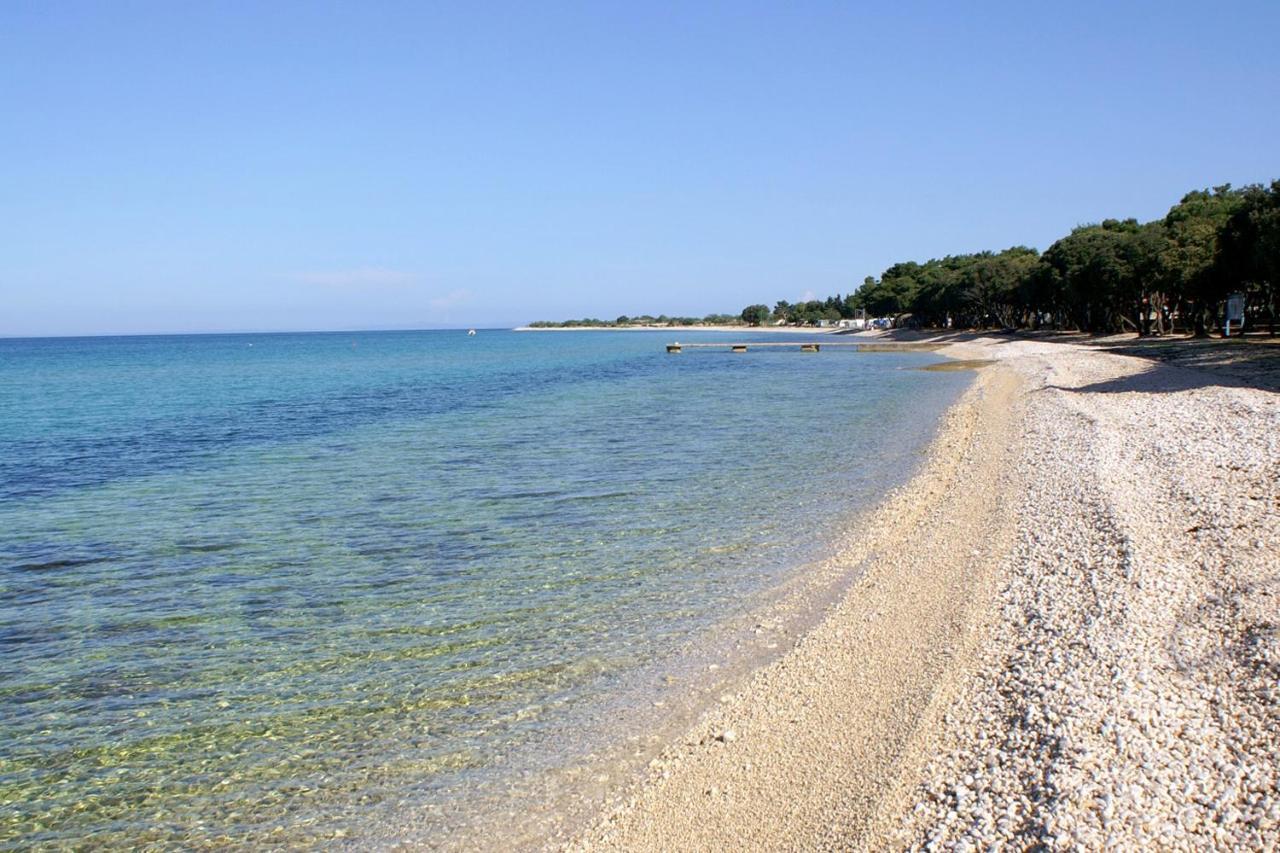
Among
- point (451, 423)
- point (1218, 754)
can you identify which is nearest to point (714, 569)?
point (1218, 754)

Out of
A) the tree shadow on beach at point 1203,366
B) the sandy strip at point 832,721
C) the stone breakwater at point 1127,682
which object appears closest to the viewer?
the stone breakwater at point 1127,682

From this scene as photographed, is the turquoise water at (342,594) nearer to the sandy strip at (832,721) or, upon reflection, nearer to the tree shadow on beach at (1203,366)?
the sandy strip at (832,721)

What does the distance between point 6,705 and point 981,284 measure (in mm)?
106970

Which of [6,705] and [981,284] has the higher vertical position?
[981,284]

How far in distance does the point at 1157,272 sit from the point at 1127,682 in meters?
55.4

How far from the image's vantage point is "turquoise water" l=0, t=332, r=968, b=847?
7391mm

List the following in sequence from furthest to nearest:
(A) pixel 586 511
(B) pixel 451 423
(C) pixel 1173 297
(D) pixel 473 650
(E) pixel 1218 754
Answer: (C) pixel 1173 297 < (B) pixel 451 423 < (A) pixel 586 511 < (D) pixel 473 650 < (E) pixel 1218 754

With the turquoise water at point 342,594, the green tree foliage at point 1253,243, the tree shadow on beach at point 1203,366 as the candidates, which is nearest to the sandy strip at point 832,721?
the turquoise water at point 342,594

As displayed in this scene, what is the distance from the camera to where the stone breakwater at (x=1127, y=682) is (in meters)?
5.63

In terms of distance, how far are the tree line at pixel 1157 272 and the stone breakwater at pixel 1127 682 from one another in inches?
1081

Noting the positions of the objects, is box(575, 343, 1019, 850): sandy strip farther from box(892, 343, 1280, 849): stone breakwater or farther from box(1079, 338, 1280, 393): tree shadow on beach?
box(1079, 338, 1280, 393): tree shadow on beach

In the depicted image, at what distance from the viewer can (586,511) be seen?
1712 cm

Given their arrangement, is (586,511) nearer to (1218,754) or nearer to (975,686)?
(975,686)

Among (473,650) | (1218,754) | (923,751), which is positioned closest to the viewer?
(1218,754)
